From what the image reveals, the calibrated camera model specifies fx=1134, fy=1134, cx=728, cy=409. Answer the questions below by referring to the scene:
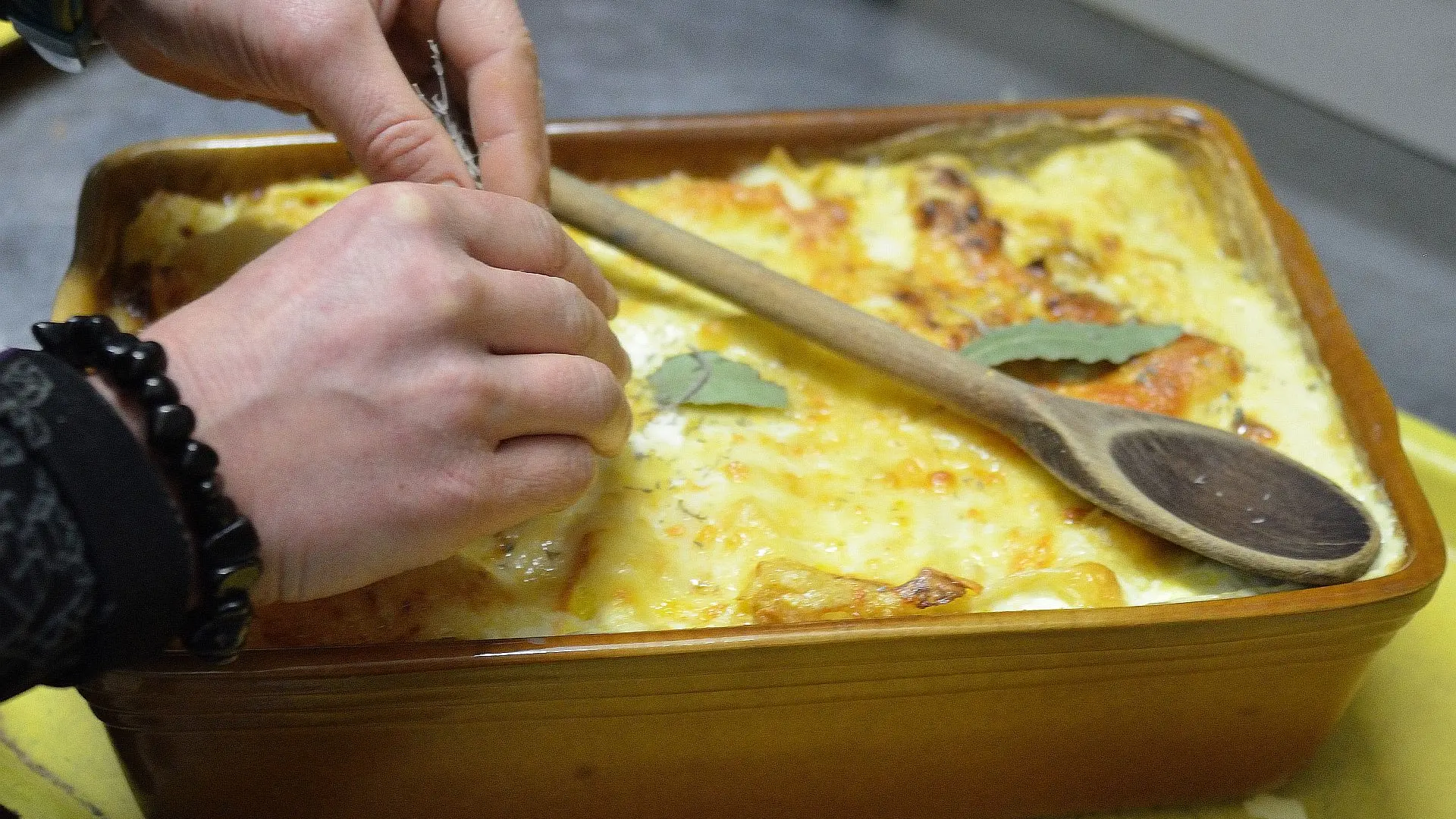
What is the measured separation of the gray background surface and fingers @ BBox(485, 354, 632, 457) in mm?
1096

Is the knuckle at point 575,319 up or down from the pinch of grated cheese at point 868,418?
up

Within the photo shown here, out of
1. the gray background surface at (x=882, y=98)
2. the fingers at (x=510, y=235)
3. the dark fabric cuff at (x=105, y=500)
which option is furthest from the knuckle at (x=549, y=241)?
the gray background surface at (x=882, y=98)

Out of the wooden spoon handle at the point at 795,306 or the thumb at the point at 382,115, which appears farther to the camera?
the wooden spoon handle at the point at 795,306

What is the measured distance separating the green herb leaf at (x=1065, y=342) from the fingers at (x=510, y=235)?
0.48 metres

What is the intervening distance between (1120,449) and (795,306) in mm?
347

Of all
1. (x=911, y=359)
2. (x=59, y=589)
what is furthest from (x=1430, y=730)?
(x=59, y=589)

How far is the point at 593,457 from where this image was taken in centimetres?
92

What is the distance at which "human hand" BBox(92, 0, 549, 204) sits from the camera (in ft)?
3.17

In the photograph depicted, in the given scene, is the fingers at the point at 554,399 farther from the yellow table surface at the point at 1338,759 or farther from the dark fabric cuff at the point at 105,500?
the yellow table surface at the point at 1338,759

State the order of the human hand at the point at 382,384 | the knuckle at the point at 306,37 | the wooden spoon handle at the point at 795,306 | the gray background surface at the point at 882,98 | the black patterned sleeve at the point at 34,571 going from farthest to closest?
the gray background surface at the point at 882,98
the wooden spoon handle at the point at 795,306
the knuckle at the point at 306,37
the human hand at the point at 382,384
the black patterned sleeve at the point at 34,571

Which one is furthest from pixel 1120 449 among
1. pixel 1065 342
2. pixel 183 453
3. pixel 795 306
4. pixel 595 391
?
pixel 183 453

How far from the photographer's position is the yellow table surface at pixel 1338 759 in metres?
1.06

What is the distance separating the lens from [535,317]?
0.85 meters

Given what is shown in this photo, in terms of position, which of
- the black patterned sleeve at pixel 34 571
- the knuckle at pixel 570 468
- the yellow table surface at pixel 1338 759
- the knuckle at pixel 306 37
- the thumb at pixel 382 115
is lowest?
the yellow table surface at pixel 1338 759
